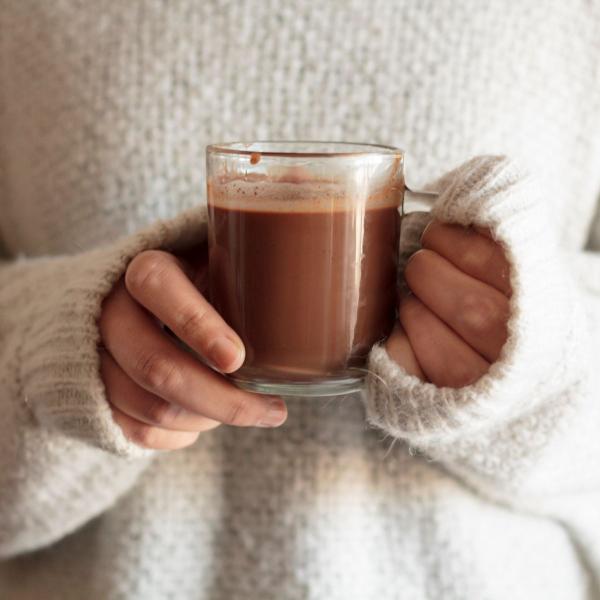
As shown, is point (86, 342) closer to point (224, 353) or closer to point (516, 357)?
point (224, 353)

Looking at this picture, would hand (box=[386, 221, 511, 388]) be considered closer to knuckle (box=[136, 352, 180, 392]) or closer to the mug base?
the mug base

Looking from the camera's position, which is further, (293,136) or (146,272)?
(293,136)

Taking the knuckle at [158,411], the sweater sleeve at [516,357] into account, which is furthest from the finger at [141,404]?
the sweater sleeve at [516,357]

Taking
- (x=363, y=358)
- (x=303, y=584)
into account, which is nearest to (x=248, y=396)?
(x=363, y=358)

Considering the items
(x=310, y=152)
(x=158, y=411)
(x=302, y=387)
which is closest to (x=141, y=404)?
(x=158, y=411)

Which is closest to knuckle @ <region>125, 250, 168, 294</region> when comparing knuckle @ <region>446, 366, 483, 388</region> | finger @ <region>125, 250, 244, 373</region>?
finger @ <region>125, 250, 244, 373</region>

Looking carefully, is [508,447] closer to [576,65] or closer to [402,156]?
[402,156]

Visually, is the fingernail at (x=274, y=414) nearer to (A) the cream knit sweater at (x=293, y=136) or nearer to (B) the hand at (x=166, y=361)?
(B) the hand at (x=166, y=361)
